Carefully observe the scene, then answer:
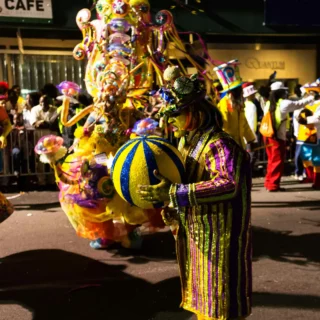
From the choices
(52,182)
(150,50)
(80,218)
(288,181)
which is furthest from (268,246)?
(52,182)

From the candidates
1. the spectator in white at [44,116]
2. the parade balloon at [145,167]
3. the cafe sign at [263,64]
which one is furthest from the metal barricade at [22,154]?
the cafe sign at [263,64]

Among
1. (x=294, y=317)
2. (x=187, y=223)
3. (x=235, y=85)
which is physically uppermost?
(x=235, y=85)

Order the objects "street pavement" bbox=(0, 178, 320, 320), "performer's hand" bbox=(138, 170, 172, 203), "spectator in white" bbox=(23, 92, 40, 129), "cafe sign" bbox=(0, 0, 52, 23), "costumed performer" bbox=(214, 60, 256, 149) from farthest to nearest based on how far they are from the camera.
Result: 1. "cafe sign" bbox=(0, 0, 52, 23)
2. "spectator in white" bbox=(23, 92, 40, 129)
3. "costumed performer" bbox=(214, 60, 256, 149)
4. "street pavement" bbox=(0, 178, 320, 320)
5. "performer's hand" bbox=(138, 170, 172, 203)

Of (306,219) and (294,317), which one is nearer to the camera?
(294,317)

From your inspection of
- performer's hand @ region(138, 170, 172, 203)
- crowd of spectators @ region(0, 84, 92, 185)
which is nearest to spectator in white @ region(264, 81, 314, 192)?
crowd of spectators @ region(0, 84, 92, 185)

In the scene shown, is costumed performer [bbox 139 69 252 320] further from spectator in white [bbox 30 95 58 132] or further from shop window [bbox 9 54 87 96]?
shop window [bbox 9 54 87 96]

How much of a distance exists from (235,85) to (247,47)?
913 cm

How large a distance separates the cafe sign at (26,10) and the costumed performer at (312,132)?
6744mm

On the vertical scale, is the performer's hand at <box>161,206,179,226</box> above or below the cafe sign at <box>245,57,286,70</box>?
below

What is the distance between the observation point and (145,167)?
2.42 metres

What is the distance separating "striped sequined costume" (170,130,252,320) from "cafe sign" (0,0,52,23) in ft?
33.4

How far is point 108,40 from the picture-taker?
5.34m

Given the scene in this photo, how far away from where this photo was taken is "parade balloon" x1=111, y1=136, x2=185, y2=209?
2398 millimetres

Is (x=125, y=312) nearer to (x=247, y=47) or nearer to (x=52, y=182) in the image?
(x=52, y=182)
